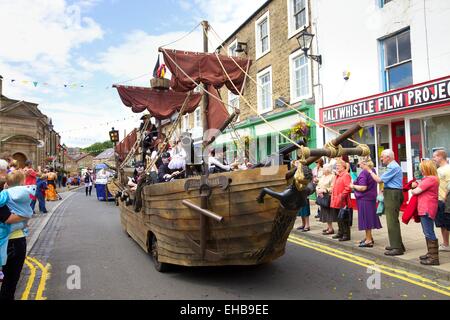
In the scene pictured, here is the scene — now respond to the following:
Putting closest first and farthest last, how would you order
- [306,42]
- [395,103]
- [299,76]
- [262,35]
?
1. [395,103]
2. [306,42]
3. [299,76]
4. [262,35]

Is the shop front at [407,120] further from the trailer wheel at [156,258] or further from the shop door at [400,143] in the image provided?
the trailer wheel at [156,258]

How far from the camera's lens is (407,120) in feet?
32.4

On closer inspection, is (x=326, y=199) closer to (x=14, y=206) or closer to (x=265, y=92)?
(x=14, y=206)

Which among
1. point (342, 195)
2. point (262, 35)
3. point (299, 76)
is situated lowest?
point (342, 195)

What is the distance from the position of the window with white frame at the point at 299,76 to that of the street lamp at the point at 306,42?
79cm

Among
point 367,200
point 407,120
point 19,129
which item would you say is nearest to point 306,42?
point 407,120

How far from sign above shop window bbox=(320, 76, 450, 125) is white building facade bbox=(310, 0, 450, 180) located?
0.9 inches

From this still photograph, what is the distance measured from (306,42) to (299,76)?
173 cm

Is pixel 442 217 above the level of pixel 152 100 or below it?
below

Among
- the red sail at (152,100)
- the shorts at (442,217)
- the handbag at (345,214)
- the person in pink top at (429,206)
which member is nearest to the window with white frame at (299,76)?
the red sail at (152,100)

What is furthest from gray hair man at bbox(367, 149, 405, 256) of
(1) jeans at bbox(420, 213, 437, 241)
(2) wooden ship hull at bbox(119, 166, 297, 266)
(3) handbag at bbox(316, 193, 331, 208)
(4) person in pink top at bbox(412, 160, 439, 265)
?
(2) wooden ship hull at bbox(119, 166, 297, 266)

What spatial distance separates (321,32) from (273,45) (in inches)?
131

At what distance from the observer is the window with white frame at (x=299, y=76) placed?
13.8 metres

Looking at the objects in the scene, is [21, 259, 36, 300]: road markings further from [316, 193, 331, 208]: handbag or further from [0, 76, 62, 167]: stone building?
[0, 76, 62, 167]: stone building
